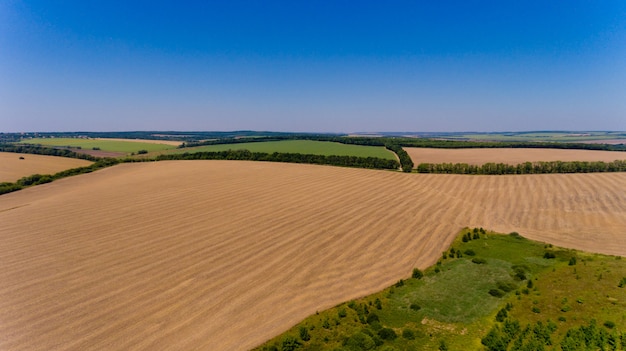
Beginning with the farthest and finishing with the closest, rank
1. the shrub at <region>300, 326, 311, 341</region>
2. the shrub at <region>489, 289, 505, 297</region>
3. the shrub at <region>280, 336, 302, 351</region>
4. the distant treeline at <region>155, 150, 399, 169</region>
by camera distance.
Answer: the distant treeline at <region>155, 150, 399, 169</region> → the shrub at <region>489, 289, 505, 297</region> → the shrub at <region>300, 326, 311, 341</region> → the shrub at <region>280, 336, 302, 351</region>

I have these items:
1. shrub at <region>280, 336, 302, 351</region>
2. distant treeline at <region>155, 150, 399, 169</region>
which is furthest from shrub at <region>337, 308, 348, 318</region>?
distant treeline at <region>155, 150, 399, 169</region>

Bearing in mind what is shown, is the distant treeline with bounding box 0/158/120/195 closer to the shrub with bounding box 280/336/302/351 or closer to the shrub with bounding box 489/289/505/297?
the shrub with bounding box 280/336/302/351

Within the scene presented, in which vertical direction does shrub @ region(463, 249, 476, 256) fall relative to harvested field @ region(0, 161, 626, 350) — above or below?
below

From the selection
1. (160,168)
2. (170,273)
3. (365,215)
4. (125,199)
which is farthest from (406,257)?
(160,168)

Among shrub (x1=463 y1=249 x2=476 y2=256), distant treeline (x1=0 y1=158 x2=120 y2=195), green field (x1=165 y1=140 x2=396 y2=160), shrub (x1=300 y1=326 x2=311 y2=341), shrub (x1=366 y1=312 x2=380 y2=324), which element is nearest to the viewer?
shrub (x1=300 y1=326 x2=311 y2=341)

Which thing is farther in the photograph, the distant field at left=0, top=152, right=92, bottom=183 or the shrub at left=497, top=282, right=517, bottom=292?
the distant field at left=0, top=152, right=92, bottom=183

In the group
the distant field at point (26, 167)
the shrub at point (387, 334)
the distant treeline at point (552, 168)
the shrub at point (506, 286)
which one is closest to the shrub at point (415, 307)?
the shrub at point (387, 334)

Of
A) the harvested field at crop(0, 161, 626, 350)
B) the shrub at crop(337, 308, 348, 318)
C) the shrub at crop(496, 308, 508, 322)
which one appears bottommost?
the shrub at crop(337, 308, 348, 318)
